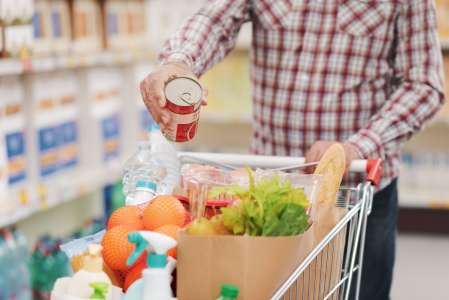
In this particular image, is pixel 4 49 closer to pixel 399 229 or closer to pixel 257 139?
pixel 257 139

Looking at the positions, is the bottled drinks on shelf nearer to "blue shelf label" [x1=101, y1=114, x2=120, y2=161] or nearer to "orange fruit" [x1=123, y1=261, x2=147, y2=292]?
"blue shelf label" [x1=101, y1=114, x2=120, y2=161]

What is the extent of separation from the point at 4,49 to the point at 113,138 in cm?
126

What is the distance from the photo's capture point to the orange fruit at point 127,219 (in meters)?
1.46

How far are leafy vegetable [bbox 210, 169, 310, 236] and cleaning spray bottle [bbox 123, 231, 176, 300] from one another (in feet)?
0.34

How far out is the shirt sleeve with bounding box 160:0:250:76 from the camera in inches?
78.7

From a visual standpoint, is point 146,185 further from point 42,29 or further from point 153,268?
point 42,29

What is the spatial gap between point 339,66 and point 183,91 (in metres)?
0.85

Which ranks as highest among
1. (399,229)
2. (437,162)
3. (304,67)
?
(304,67)

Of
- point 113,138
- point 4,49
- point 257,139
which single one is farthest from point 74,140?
point 257,139

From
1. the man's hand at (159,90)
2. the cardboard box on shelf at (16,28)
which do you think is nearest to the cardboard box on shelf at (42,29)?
the cardboard box on shelf at (16,28)

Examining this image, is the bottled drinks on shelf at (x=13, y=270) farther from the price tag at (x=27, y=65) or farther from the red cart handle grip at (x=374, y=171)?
the red cart handle grip at (x=374, y=171)

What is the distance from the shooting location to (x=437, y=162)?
519 centimetres

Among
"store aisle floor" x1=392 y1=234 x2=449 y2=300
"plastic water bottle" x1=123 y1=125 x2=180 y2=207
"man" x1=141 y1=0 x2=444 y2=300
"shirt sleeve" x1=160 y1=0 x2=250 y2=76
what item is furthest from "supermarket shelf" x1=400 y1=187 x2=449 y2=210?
"plastic water bottle" x1=123 y1=125 x2=180 y2=207

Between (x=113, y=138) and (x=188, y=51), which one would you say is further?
(x=113, y=138)
